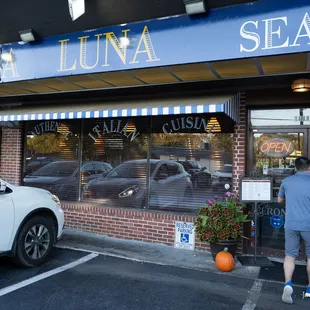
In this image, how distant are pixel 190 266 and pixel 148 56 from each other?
11.1 feet

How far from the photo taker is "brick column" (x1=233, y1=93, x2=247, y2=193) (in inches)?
238

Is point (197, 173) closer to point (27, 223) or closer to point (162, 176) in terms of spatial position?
point (162, 176)

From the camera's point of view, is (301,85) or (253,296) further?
(301,85)

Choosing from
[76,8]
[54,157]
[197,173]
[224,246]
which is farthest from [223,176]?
[54,157]

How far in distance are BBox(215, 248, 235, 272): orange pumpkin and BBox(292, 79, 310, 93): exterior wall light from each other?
286 cm

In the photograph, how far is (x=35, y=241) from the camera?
17.0ft

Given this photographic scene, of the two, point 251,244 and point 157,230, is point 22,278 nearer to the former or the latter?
point 157,230

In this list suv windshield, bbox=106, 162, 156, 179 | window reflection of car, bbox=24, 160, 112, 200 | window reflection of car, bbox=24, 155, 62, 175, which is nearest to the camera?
suv windshield, bbox=106, 162, 156, 179

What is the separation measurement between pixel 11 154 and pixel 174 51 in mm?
5259

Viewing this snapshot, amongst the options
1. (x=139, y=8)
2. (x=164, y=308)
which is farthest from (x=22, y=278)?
(x=139, y=8)

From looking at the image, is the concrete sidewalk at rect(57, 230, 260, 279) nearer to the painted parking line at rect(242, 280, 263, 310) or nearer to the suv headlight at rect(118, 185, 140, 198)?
the painted parking line at rect(242, 280, 263, 310)

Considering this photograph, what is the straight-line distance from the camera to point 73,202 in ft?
24.9

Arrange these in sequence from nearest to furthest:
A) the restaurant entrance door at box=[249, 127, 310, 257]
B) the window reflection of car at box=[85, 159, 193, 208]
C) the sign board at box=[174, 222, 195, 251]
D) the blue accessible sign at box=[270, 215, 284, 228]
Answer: the restaurant entrance door at box=[249, 127, 310, 257] → the blue accessible sign at box=[270, 215, 284, 228] → the sign board at box=[174, 222, 195, 251] → the window reflection of car at box=[85, 159, 193, 208]

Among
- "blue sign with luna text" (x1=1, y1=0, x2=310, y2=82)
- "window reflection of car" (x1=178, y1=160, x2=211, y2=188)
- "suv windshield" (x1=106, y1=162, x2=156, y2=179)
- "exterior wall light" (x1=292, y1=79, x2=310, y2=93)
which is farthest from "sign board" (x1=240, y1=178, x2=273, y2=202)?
"suv windshield" (x1=106, y1=162, x2=156, y2=179)
